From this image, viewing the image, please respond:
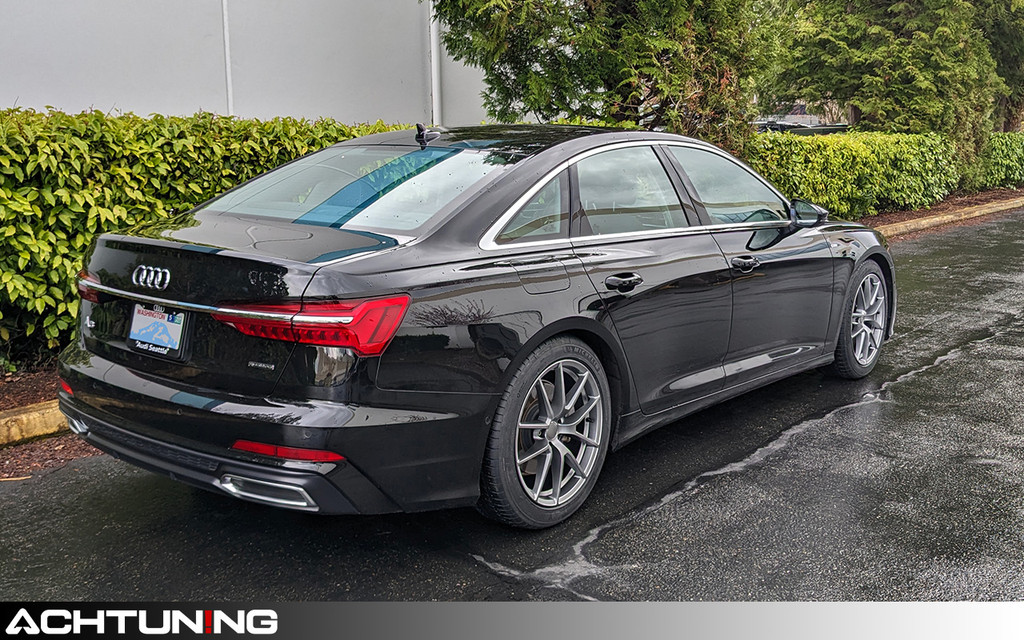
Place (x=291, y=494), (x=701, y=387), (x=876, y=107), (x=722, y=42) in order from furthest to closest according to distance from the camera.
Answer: (x=876, y=107) → (x=722, y=42) → (x=701, y=387) → (x=291, y=494)

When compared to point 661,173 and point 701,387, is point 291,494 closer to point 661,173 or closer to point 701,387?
point 701,387

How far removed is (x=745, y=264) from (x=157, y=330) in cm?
272

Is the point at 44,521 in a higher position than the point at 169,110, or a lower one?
lower

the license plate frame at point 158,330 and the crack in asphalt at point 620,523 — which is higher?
the license plate frame at point 158,330

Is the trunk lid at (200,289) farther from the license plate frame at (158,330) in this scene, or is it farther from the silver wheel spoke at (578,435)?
the silver wheel spoke at (578,435)

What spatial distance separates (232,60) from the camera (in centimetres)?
997

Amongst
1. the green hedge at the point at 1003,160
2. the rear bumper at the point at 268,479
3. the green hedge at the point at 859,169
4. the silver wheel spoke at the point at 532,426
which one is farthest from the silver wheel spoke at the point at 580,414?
the green hedge at the point at 1003,160

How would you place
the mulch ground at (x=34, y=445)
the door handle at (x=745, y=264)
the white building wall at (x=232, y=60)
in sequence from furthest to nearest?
the white building wall at (x=232, y=60) < the door handle at (x=745, y=264) < the mulch ground at (x=34, y=445)

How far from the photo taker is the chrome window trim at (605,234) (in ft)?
11.5

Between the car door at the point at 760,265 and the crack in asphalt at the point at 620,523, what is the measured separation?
347 mm

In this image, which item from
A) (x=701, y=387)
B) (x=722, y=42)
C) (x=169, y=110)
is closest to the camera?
(x=701, y=387)

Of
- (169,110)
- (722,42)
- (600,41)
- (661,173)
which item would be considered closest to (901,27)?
(722,42)

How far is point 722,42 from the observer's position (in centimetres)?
1013

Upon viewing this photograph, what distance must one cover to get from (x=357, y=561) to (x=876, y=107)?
52.7 feet
